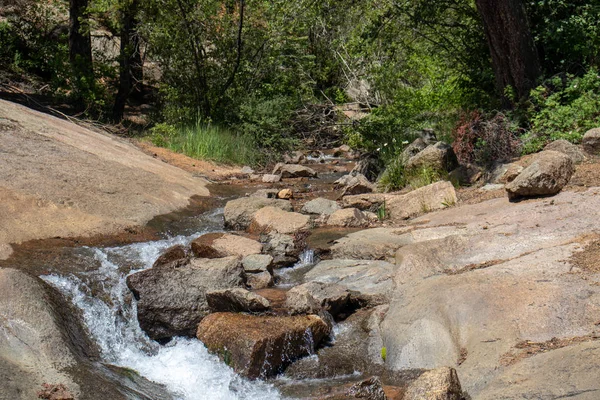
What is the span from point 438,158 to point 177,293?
18.1 ft

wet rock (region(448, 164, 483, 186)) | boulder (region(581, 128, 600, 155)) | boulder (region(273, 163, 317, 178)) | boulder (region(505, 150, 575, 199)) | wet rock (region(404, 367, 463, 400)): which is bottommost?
boulder (region(273, 163, 317, 178))

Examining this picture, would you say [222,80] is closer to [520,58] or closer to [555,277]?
[520,58]

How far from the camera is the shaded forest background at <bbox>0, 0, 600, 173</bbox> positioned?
11.3m

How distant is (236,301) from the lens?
6434mm

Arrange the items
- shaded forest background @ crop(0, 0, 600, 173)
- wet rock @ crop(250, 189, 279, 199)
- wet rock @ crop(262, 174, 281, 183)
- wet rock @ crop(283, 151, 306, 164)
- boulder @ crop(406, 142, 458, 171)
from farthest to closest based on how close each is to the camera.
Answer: wet rock @ crop(283, 151, 306, 164) < wet rock @ crop(262, 174, 281, 183) < wet rock @ crop(250, 189, 279, 199) < shaded forest background @ crop(0, 0, 600, 173) < boulder @ crop(406, 142, 458, 171)

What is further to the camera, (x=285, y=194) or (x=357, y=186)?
(x=285, y=194)

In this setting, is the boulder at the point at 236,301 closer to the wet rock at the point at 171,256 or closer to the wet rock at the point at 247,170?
the wet rock at the point at 171,256

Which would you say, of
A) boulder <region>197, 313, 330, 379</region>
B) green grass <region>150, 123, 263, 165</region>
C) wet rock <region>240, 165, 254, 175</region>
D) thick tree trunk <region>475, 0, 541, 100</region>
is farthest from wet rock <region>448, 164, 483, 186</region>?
green grass <region>150, 123, 263, 165</region>

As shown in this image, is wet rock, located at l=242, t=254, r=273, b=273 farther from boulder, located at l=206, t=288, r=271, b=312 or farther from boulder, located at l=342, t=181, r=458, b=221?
boulder, located at l=342, t=181, r=458, b=221

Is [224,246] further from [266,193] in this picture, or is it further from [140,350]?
[266,193]

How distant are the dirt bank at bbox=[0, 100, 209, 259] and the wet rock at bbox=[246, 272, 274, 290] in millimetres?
2126

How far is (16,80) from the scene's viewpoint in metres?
18.6

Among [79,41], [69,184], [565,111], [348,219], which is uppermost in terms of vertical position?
[79,41]

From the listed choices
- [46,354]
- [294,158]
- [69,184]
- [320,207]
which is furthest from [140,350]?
[294,158]
